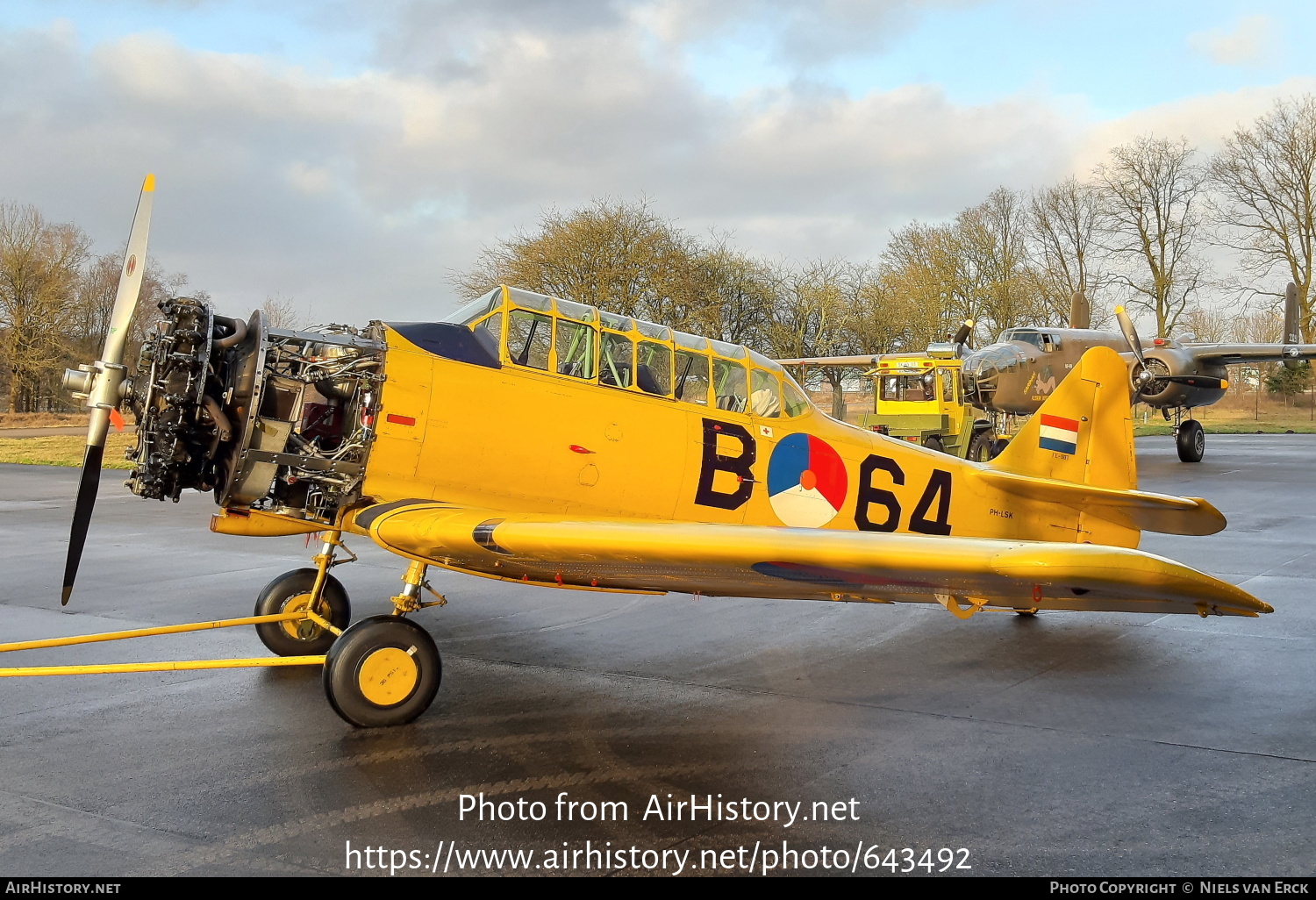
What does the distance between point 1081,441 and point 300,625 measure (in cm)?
638

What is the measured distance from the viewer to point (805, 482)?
22.7ft

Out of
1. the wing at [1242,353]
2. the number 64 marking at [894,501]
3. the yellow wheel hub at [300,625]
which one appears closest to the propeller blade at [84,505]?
the yellow wheel hub at [300,625]

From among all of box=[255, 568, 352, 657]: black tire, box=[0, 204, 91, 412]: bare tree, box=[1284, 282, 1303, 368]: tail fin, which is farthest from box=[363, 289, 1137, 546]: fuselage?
box=[0, 204, 91, 412]: bare tree

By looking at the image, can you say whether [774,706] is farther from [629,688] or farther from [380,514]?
[380,514]

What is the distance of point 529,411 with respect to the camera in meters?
6.01

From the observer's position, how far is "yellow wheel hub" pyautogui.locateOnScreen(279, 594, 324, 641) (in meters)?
6.40

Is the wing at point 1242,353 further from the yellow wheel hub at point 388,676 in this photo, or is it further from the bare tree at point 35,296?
the bare tree at point 35,296

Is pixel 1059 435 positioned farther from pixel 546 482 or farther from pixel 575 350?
pixel 546 482

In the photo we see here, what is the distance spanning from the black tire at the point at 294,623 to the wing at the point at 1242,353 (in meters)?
24.3

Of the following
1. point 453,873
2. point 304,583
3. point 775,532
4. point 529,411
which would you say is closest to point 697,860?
point 453,873

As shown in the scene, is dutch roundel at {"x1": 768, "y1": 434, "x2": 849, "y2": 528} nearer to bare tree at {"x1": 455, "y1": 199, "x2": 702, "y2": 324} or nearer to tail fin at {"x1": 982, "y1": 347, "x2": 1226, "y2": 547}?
tail fin at {"x1": 982, "y1": 347, "x2": 1226, "y2": 547}

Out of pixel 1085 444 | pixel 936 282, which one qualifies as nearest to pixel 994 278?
pixel 936 282

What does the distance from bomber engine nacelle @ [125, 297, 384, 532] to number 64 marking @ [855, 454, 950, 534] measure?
3640 mm

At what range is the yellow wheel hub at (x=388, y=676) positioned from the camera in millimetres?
4977
